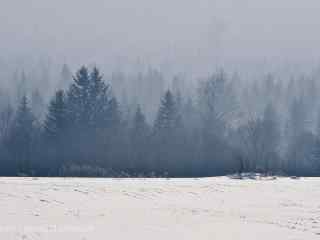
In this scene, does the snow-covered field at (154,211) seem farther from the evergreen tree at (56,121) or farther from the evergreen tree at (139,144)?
the evergreen tree at (56,121)

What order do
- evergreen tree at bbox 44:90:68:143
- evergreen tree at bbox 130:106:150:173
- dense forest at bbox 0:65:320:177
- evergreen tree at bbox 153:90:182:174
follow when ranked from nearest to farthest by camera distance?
dense forest at bbox 0:65:320:177
evergreen tree at bbox 130:106:150:173
evergreen tree at bbox 153:90:182:174
evergreen tree at bbox 44:90:68:143

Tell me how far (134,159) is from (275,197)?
2619cm

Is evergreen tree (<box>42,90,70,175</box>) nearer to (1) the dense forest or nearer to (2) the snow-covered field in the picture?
(1) the dense forest

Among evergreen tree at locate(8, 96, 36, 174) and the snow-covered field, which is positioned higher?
evergreen tree at locate(8, 96, 36, 174)

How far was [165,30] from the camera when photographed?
17850 cm

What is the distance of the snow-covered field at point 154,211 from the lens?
14414 mm

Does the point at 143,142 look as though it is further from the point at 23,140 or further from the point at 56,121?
the point at 23,140

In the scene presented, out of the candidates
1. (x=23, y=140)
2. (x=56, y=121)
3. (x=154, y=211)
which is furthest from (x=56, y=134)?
(x=154, y=211)

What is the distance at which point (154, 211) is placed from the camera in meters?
18.1

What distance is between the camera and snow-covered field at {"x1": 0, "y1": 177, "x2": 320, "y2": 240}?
47.3ft

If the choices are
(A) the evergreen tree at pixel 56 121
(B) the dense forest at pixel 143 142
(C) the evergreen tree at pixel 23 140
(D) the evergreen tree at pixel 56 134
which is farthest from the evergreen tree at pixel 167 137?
(C) the evergreen tree at pixel 23 140

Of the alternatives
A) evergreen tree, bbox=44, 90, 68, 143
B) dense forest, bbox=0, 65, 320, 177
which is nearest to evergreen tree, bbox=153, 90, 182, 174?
dense forest, bbox=0, 65, 320, 177

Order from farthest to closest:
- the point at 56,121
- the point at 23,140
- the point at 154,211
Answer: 1. the point at 56,121
2. the point at 23,140
3. the point at 154,211

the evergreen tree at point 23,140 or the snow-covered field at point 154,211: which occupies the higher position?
the evergreen tree at point 23,140
